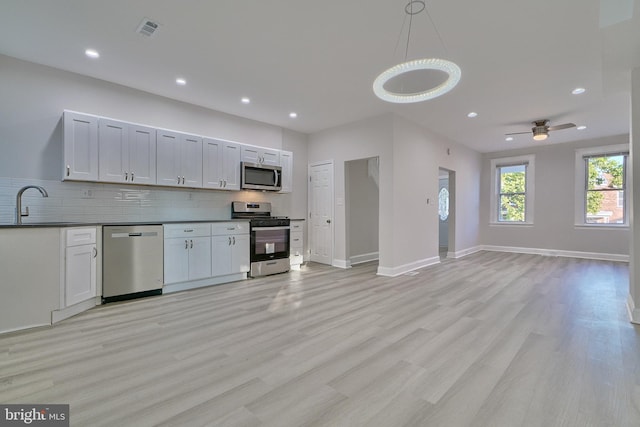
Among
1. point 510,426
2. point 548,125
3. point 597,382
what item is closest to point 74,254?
point 510,426

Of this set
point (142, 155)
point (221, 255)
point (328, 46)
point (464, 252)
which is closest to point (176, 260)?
point (221, 255)

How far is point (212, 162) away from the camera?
4.60 meters

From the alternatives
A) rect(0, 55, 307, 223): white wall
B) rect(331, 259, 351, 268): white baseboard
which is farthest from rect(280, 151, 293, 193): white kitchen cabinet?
rect(331, 259, 351, 268): white baseboard

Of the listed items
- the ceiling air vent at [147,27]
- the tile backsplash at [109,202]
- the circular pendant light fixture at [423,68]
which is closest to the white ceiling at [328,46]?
the ceiling air vent at [147,27]

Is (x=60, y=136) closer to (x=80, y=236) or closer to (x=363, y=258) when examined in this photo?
(x=80, y=236)

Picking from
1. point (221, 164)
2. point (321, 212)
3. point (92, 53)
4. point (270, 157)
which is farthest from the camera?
point (321, 212)

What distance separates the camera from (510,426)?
4.75 ft

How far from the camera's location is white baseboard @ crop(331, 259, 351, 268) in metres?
5.61

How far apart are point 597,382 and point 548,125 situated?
5452mm

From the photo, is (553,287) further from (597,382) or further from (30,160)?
(30,160)

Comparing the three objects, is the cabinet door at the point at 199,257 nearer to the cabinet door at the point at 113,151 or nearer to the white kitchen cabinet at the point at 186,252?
the white kitchen cabinet at the point at 186,252

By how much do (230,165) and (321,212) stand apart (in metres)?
2.13

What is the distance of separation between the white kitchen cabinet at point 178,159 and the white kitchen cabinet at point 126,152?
93mm

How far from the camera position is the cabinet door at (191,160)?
430cm
